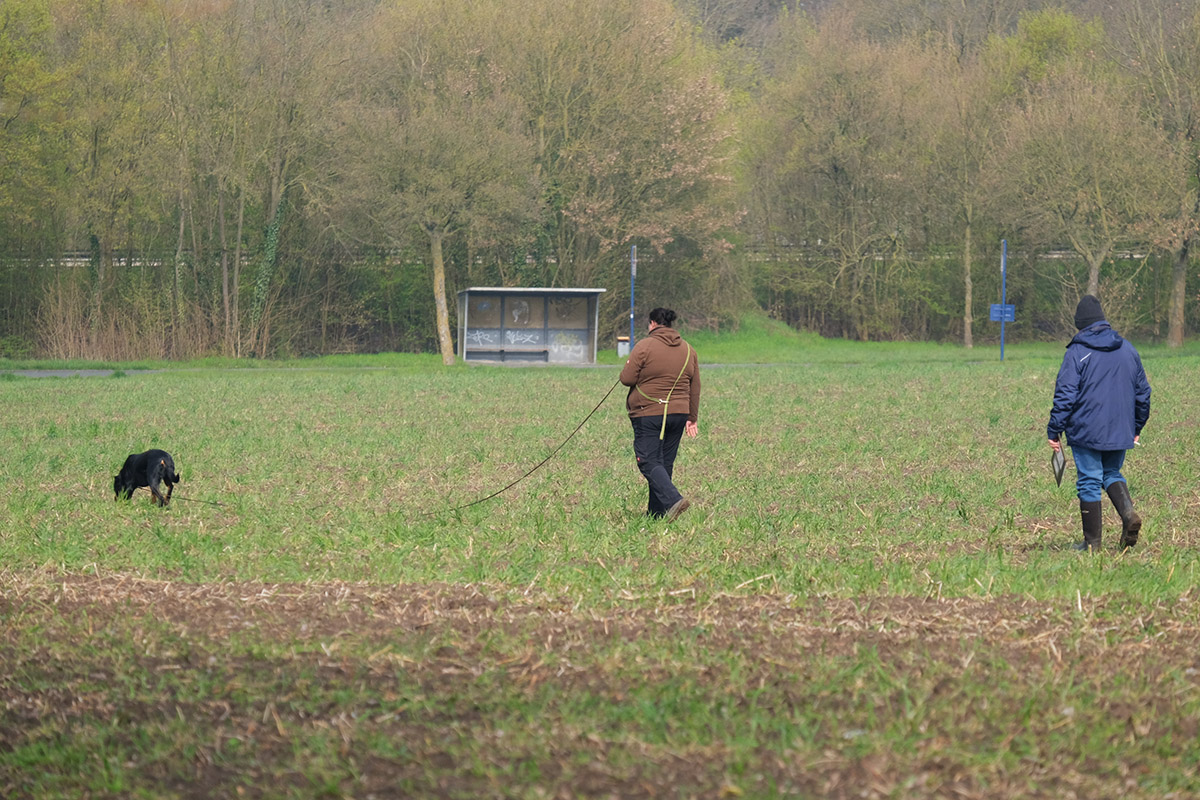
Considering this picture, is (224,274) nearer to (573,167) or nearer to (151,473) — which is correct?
(573,167)

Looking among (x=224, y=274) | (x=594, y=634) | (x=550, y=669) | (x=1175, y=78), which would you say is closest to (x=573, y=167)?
(x=224, y=274)

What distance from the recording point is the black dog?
1205 centimetres

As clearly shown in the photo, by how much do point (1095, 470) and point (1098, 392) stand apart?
62cm

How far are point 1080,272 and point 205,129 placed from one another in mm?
34873

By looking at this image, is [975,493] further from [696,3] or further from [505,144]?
[696,3]

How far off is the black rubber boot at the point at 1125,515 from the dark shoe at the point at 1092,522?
14 centimetres

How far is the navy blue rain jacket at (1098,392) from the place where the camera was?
9.84 metres

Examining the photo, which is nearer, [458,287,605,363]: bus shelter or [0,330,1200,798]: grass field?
[0,330,1200,798]: grass field

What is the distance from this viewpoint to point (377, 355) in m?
47.2

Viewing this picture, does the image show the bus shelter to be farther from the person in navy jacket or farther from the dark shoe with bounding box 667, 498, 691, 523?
the person in navy jacket

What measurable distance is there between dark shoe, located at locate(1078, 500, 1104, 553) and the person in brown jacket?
3345mm

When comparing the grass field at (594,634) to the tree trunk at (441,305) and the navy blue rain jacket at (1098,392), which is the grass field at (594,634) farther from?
the tree trunk at (441,305)

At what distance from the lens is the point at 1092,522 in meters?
10.0

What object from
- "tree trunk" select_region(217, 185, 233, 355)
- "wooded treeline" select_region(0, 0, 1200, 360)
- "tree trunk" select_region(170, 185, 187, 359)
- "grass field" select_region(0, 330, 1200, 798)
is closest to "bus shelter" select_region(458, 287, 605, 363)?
"wooded treeline" select_region(0, 0, 1200, 360)
